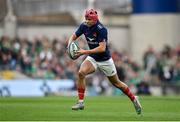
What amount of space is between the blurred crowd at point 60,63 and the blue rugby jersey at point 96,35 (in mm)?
15662

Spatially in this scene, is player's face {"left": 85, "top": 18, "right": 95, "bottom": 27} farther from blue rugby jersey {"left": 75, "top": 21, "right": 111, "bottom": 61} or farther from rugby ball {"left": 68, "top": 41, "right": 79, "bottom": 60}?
rugby ball {"left": 68, "top": 41, "right": 79, "bottom": 60}

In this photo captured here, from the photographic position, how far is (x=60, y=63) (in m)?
35.2

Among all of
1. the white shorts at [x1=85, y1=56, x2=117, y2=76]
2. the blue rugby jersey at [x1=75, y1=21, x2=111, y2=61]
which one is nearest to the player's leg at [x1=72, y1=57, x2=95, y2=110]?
the white shorts at [x1=85, y1=56, x2=117, y2=76]

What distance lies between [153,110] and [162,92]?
601 inches

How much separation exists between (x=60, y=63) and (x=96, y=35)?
17571mm

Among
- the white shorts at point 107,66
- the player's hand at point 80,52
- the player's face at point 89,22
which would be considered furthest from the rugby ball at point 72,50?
the player's face at point 89,22

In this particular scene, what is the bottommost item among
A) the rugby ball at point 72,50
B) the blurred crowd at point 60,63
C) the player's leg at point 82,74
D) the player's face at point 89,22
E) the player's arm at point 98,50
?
the blurred crowd at point 60,63

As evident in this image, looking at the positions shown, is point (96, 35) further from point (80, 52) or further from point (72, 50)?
point (72, 50)

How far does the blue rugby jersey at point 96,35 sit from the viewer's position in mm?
17688

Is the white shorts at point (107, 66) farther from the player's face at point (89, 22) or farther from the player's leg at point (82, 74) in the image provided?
the player's face at point (89, 22)

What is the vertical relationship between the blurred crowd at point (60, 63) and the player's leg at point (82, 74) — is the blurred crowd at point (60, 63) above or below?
below

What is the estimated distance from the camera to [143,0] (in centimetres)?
4144

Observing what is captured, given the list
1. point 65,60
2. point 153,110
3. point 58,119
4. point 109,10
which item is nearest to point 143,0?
point 109,10

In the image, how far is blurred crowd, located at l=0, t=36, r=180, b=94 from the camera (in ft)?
111
